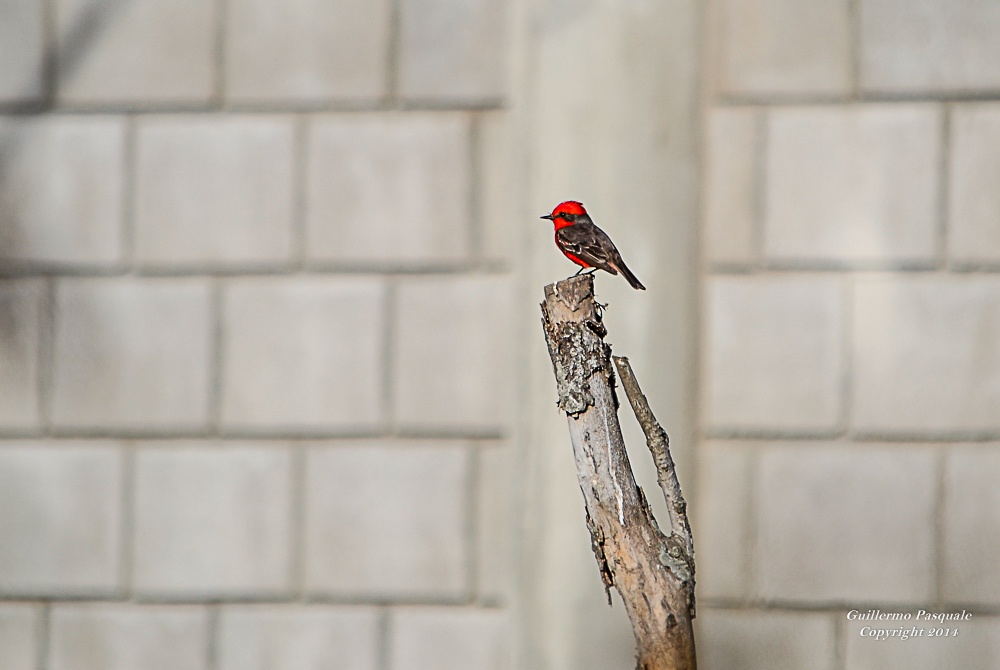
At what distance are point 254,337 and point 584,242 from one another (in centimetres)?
86

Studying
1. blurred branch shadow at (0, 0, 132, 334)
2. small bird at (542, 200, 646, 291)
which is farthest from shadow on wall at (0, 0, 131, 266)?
small bird at (542, 200, 646, 291)

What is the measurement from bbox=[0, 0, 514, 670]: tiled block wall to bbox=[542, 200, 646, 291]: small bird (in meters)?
0.42

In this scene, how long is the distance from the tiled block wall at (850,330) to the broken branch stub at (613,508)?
703 mm

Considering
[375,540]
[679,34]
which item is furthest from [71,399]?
[679,34]

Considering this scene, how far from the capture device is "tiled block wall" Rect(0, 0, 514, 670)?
5.90 feet

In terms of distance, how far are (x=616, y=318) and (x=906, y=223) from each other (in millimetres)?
665

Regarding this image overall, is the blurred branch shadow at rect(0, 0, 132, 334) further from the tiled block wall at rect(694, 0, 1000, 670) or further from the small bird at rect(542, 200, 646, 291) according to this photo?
the tiled block wall at rect(694, 0, 1000, 670)

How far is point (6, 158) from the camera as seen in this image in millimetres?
1854

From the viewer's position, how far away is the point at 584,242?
136 cm

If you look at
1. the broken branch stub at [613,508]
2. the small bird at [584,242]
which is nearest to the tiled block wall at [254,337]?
the small bird at [584,242]

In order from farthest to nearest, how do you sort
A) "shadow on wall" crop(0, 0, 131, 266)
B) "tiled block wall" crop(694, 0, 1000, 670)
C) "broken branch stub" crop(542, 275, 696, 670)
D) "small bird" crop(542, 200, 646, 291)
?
"shadow on wall" crop(0, 0, 131, 266)
"tiled block wall" crop(694, 0, 1000, 670)
"small bird" crop(542, 200, 646, 291)
"broken branch stub" crop(542, 275, 696, 670)

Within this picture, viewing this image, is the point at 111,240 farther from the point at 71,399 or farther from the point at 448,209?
the point at 448,209

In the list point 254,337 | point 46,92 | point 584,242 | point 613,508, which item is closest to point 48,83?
point 46,92

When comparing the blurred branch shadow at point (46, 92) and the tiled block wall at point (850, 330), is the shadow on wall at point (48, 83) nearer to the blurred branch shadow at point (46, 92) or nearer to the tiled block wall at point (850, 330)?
the blurred branch shadow at point (46, 92)
